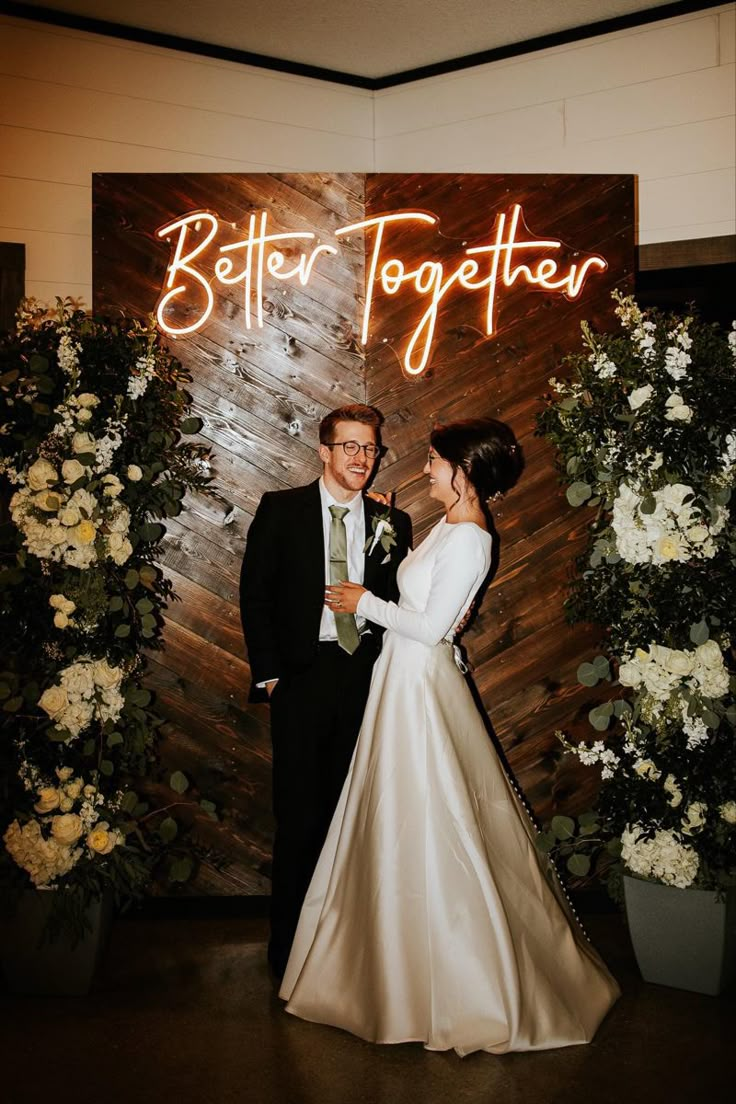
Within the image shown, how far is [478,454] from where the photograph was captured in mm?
3287

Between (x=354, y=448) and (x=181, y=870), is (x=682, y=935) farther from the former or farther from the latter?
(x=354, y=448)

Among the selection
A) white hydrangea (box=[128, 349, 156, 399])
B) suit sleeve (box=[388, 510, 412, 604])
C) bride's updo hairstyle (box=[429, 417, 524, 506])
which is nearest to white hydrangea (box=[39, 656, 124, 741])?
white hydrangea (box=[128, 349, 156, 399])

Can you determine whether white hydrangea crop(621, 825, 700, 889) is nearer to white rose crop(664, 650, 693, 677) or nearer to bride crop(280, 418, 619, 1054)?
bride crop(280, 418, 619, 1054)

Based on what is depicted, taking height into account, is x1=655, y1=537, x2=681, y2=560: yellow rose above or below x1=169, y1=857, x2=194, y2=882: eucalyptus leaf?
above

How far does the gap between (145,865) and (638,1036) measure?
5.69 feet

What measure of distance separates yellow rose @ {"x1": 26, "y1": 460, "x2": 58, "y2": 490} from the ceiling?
7.81 feet

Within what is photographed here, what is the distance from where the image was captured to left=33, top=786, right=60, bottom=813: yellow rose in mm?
3146

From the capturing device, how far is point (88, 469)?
3.30 metres

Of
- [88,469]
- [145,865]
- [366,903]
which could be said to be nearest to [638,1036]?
[366,903]

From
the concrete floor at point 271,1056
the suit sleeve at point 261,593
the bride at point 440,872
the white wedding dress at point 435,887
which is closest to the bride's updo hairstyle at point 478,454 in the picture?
the bride at point 440,872

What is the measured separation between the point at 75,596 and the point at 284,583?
75 centimetres

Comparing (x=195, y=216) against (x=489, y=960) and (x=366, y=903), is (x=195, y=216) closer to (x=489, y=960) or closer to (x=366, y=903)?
(x=366, y=903)

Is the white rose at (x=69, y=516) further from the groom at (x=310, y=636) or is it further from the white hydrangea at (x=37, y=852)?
the white hydrangea at (x=37, y=852)

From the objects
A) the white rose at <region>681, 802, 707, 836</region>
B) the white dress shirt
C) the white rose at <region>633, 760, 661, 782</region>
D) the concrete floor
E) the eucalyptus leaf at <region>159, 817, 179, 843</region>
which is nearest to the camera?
the concrete floor
